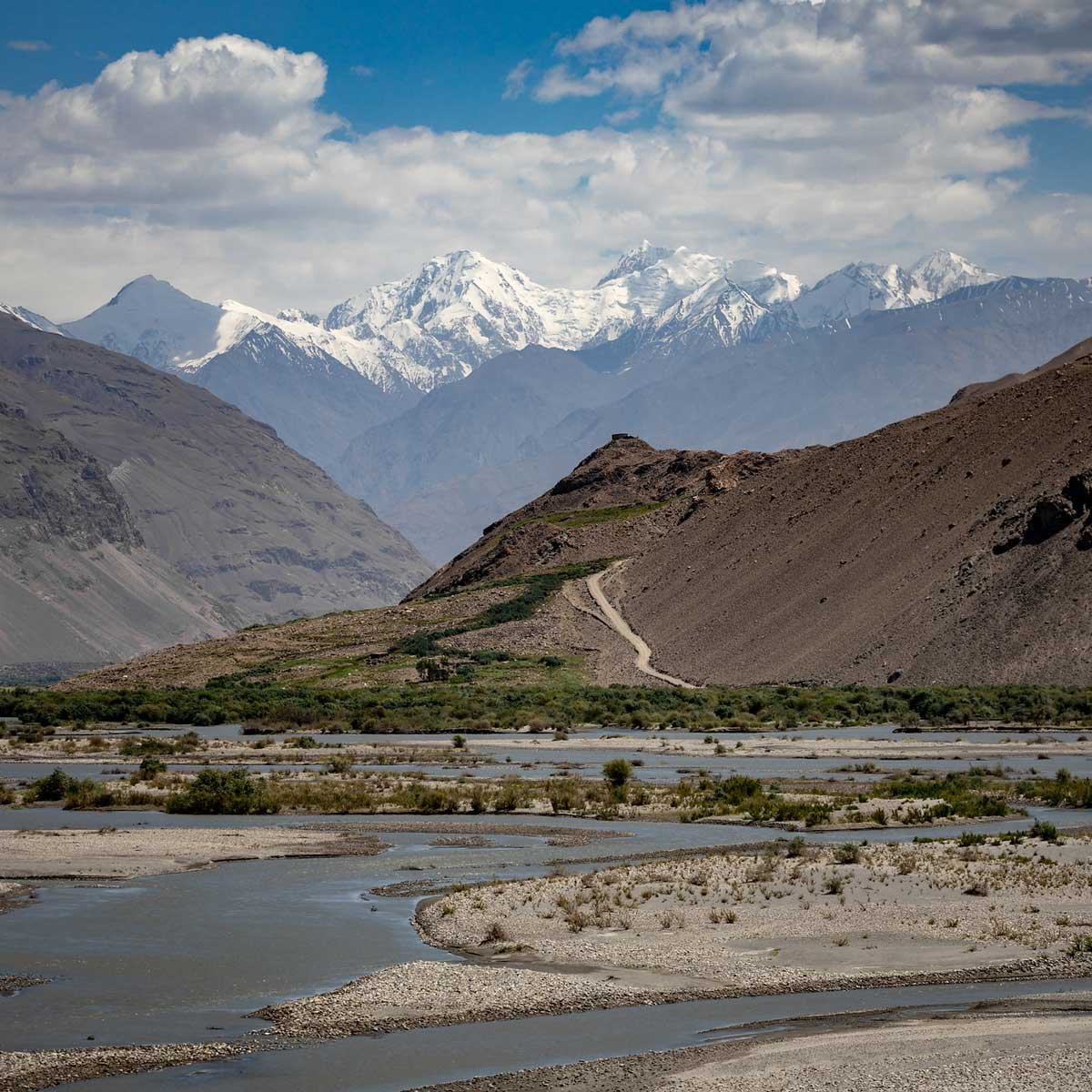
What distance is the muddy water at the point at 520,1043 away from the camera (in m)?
24.0

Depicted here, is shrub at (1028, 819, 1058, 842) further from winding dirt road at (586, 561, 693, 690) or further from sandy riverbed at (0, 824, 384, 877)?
winding dirt road at (586, 561, 693, 690)

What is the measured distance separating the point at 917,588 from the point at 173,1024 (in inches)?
3757

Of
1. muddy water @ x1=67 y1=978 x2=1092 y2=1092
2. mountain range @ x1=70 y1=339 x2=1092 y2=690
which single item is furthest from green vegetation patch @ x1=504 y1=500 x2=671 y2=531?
muddy water @ x1=67 y1=978 x2=1092 y2=1092

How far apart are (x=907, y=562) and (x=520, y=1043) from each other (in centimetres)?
10040

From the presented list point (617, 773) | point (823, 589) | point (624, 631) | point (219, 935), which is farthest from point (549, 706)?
point (219, 935)

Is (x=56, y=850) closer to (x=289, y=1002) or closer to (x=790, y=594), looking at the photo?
(x=289, y=1002)

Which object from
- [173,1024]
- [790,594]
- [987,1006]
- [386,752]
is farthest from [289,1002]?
[790,594]

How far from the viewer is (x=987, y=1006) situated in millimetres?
26875

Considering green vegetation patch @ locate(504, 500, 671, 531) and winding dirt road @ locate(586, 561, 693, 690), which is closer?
winding dirt road @ locate(586, 561, 693, 690)

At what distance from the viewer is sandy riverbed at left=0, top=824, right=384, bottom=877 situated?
1647 inches

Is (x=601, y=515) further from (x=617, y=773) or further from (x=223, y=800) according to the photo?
(x=223, y=800)

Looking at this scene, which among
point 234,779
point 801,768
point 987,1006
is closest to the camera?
point 987,1006

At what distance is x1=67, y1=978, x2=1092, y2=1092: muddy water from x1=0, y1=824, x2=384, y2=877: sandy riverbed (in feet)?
55.8

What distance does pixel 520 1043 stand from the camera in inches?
1024
